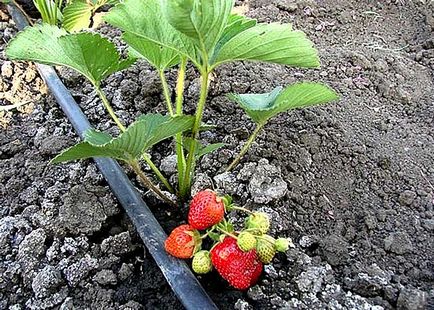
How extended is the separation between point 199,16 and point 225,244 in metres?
0.42

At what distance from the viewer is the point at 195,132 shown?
1176 millimetres

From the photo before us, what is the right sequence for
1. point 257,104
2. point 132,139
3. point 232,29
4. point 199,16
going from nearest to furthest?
point 199,16, point 132,139, point 232,29, point 257,104

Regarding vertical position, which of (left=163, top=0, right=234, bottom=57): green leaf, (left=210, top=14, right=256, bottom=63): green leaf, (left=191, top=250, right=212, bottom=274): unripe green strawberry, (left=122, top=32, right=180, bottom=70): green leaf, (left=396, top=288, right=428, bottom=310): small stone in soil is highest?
(left=163, top=0, right=234, bottom=57): green leaf

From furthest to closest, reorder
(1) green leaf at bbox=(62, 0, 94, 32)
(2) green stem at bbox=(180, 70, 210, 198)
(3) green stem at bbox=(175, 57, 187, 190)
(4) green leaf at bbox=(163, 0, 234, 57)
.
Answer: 1. (1) green leaf at bbox=(62, 0, 94, 32)
2. (3) green stem at bbox=(175, 57, 187, 190)
3. (2) green stem at bbox=(180, 70, 210, 198)
4. (4) green leaf at bbox=(163, 0, 234, 57)

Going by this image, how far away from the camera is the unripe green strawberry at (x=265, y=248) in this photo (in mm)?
1095

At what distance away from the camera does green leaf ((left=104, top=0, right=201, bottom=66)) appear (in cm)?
105

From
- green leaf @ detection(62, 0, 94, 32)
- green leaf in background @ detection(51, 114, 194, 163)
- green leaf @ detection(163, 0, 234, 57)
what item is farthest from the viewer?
green leaf @ detection(62, 0, 94, 32)

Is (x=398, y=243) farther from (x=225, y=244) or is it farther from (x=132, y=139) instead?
(x=132, y=139)

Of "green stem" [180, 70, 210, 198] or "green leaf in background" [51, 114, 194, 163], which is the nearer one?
"green leaf in background" [51, 114, 194, 163]

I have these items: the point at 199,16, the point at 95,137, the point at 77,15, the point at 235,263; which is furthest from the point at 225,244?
the point at 77,15

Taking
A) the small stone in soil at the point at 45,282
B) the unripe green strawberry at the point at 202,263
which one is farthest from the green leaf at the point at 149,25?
the small stone in soil at the point at 45,282

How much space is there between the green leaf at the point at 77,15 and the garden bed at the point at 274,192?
7.7 inches

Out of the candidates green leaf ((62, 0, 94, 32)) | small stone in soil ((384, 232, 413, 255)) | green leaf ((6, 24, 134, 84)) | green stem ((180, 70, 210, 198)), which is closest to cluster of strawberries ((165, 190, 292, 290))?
green stem ((180, 70, 210, 198))

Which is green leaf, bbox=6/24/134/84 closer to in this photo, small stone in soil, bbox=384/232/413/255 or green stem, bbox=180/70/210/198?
green stem, bbox=180/70/210/198
